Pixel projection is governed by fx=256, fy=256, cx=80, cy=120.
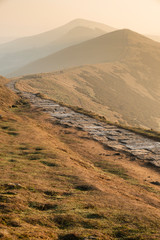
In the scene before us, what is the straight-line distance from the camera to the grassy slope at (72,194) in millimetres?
6594

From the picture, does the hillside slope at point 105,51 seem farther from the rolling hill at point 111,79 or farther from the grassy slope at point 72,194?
the grassy slope at point 72,194

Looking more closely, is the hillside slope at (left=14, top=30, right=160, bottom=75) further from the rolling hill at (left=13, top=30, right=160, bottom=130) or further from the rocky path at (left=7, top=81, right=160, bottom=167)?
the rocky path at (left=7, top=81, right=160, bottom=167)

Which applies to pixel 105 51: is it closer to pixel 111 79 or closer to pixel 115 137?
pixel 111 79

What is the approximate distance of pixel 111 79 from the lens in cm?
9969

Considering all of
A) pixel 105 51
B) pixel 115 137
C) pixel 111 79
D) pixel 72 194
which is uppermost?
pixel 105 51

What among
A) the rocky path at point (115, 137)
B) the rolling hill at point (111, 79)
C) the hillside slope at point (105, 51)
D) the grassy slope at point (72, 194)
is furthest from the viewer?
the hillside slope at point (105, 51)

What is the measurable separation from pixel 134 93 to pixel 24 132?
8133 centimetres

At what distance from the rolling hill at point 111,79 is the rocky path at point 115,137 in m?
28.8

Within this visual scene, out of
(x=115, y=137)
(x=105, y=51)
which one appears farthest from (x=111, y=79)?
(x=115, y=137)

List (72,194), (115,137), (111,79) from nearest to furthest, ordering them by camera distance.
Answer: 1. (72,194)
2. (115,137)
3. (111,79)

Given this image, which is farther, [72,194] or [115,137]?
[115,137]

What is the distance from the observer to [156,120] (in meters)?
74.9

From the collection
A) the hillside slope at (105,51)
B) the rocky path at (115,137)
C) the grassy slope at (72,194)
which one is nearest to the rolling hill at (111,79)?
the hillside slope at (105,51)

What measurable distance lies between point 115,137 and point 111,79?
267ft
